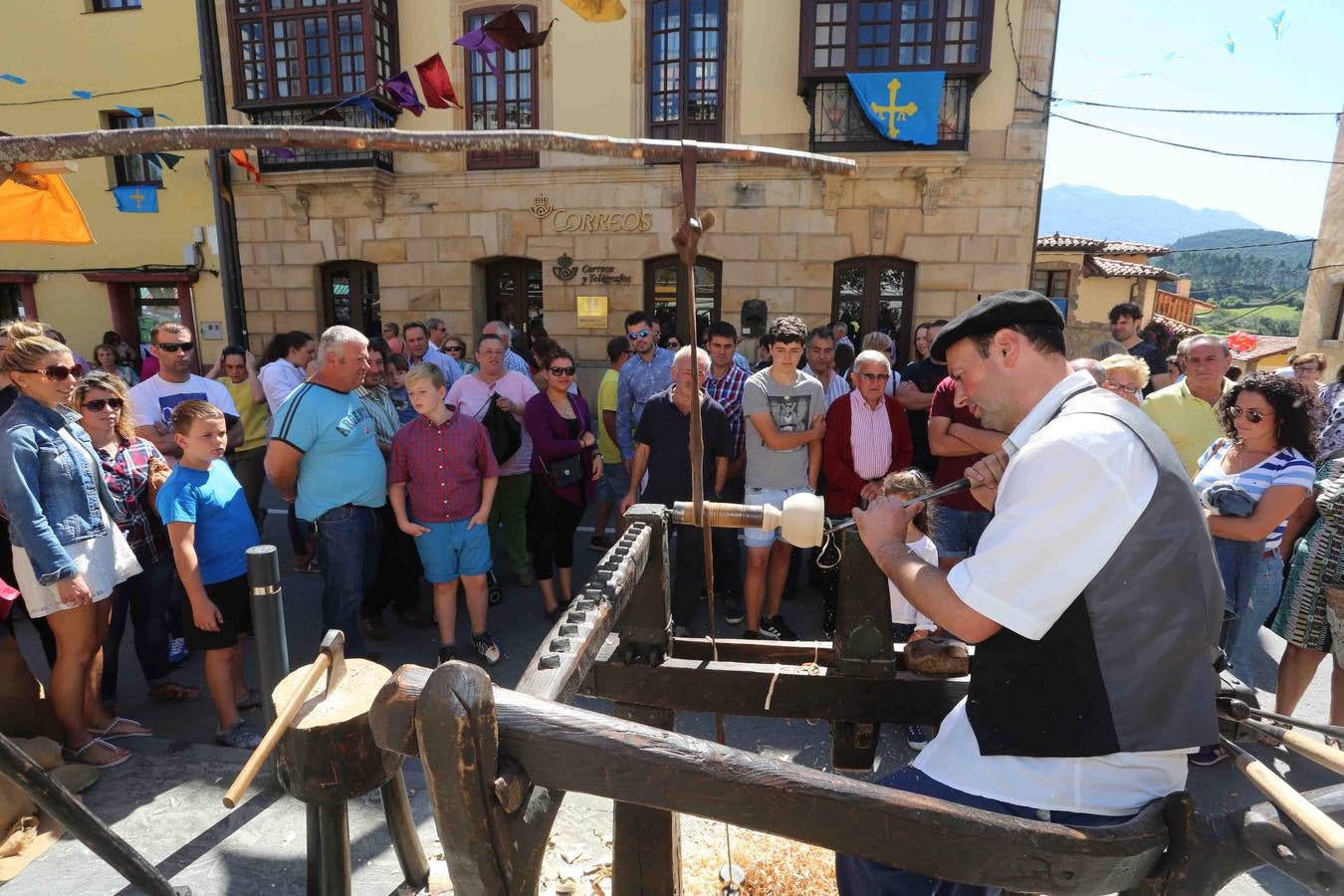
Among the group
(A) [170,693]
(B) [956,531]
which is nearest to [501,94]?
(A) [170,693]

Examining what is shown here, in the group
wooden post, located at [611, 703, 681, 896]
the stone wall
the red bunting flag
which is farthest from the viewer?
the stone wall

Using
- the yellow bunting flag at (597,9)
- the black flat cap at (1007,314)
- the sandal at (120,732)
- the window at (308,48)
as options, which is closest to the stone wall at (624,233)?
the window at (308,48)

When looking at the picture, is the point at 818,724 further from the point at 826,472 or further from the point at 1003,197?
the point at 1003,197

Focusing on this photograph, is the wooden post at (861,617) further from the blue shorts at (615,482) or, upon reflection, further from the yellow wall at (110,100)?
the yellow wall at (110,100)

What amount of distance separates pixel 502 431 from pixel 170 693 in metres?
2.29

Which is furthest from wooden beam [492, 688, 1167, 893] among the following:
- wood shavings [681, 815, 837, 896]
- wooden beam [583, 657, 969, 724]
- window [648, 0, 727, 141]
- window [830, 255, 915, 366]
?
window [648, 0, 727, 141]

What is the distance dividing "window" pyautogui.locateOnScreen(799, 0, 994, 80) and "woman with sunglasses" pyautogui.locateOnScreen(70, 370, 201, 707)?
31.1ft

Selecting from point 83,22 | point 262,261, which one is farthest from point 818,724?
point 83,22

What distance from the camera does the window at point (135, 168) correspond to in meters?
12.4

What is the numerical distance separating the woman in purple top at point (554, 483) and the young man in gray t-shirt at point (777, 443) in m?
1.18

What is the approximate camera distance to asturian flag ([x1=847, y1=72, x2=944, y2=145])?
9805 millimetres

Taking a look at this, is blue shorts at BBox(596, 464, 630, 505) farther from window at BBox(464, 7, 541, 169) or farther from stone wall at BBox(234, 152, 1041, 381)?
window at BBox(464, 7, 541, 169)

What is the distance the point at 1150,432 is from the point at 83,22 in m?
17.5

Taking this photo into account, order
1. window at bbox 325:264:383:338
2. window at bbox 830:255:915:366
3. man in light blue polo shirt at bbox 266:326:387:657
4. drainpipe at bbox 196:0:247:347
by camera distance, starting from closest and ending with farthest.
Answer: man in light blue polo shirt at bbox 266:326:387:657 < window at bbox 830:255:915:366 < drainpipe at bbox 196:0:247:347 < window at bbox 325:264:383:338
